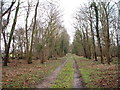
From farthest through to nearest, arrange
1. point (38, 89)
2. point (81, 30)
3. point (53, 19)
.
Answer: point (81, 30) → point (53, 19) → point (38, 89)

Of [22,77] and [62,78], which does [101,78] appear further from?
[22,77]

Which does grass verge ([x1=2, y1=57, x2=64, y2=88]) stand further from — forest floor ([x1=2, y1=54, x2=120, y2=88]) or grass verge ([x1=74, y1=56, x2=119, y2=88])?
grass verge ([x1=74, y1=56, x2=119, y2=88])

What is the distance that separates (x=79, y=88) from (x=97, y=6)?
20163 millimetres

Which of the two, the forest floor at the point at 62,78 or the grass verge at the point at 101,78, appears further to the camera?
the forest floor at the point at 62,78

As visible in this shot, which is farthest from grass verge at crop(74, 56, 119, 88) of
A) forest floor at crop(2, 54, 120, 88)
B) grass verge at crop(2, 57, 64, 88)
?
grass verge at crop(2, 57, 64, 88)

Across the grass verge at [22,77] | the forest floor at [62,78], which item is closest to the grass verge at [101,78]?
the forest floor at [62,78]

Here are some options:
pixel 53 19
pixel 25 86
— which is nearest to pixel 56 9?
pixel 53 19

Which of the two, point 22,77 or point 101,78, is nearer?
point 101,78

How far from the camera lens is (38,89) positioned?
8.69 meters

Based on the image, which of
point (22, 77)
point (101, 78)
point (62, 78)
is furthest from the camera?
point (62, 78)

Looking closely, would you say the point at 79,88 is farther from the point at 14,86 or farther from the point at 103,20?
the point at 103,20

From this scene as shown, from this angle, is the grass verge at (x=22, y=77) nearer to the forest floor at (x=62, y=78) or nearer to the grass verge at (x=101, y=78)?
the forest floor at (x=62, y=78)

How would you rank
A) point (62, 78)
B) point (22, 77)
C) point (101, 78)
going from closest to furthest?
point (101, 78), point (22, 77), point (62, 78)

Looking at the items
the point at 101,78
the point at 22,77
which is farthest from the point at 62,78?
the point at 22,77
